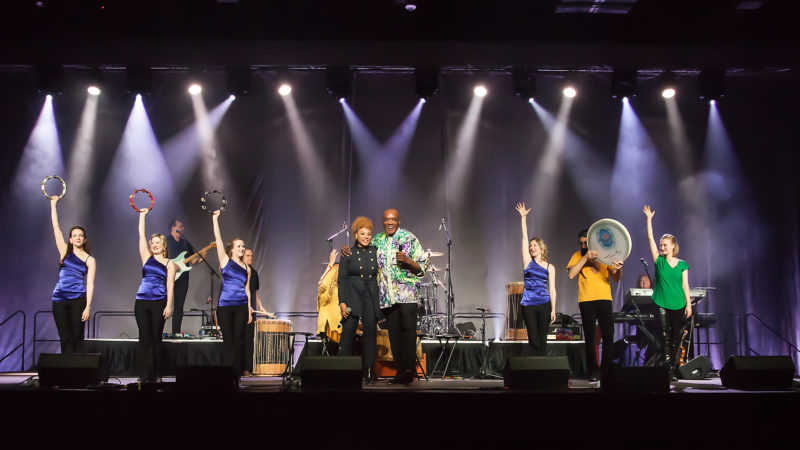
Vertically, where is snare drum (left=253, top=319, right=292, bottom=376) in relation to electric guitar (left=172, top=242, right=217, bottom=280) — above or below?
below

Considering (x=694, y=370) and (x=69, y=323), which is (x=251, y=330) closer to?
(x=69, y=323)

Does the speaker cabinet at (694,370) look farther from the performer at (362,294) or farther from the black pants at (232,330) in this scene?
the black pants at (232,330)

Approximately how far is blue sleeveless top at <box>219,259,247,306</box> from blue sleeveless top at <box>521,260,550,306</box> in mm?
3243

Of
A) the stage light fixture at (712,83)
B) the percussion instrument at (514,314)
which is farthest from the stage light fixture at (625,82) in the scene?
the percussion instrument at (514,314)

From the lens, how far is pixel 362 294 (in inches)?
275

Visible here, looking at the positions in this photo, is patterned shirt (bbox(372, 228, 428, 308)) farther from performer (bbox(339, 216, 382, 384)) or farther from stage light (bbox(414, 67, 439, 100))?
stage light (bbox(414, 67, 439, 100))

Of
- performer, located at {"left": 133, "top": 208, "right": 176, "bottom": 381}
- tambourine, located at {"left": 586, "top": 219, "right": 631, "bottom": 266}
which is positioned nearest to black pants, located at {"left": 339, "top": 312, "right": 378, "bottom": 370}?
tambourine, located at {"left": 586, "top": 219, "right": 631, "bottom": 266}

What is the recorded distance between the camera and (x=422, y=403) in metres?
4.29

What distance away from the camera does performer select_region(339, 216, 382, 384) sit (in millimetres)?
6949

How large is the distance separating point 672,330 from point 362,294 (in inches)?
145

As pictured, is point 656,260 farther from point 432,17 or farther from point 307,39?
point 307,39

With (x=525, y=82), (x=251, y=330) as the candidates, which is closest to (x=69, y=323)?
(x=251, y=330)

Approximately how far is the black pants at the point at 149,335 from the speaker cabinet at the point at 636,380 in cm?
503

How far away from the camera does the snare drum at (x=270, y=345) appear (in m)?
10.0
